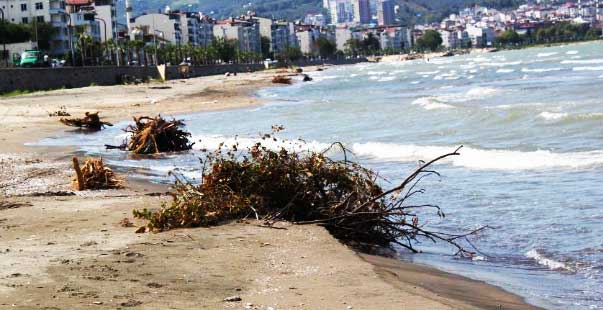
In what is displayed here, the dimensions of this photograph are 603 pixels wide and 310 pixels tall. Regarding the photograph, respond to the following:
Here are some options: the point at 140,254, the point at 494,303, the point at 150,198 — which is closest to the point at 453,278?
the point at 494,303

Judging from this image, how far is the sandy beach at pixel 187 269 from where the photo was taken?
647cm

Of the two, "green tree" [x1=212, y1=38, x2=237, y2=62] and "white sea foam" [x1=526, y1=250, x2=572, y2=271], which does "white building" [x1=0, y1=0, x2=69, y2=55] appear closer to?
"green tree" [x1=212, y1=38, x2=237, y2=62]

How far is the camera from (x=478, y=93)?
54.1 meters

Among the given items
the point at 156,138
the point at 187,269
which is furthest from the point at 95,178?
the point at 156,138

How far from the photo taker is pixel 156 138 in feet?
73.6

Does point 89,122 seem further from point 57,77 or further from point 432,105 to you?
point 57,77

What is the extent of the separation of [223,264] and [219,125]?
27103 millimetres

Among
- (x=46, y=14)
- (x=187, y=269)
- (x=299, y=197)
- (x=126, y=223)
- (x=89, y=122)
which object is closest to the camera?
(x=187, y=269)

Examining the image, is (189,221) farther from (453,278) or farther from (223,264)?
(453,278)

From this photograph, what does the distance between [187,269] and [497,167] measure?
11.6m

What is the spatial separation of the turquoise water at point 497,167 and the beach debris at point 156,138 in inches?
26.2

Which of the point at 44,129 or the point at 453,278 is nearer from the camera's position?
the point at 453,278

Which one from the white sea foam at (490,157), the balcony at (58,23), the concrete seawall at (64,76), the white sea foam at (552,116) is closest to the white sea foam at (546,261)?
the white sea foam at (490,157)

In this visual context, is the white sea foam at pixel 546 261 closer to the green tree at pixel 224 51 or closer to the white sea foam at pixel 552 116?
the white sea foam at pixel 552 116
